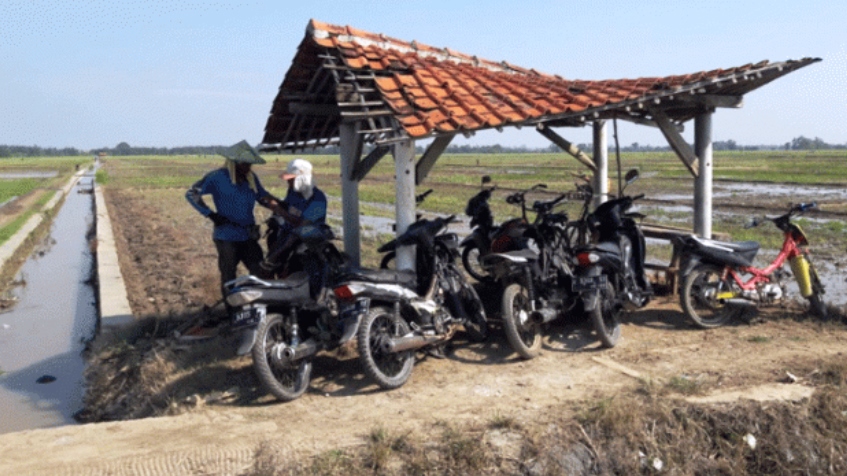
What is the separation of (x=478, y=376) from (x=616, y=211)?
235cm

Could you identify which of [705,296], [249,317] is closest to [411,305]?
[249,317]

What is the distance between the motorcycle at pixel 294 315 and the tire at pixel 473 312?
1158 millimetres

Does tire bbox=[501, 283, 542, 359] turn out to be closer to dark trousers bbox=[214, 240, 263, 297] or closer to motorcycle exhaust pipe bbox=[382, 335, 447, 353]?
motorcycle exhaust pipe bbox=[382, 335, 447, 353]

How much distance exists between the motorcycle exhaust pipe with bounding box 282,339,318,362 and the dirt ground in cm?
31

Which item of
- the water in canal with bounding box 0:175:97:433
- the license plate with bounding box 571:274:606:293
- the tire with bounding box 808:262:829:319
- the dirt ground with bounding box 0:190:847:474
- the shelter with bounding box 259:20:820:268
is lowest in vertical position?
the water in canal with bounding box 0:175:97:433

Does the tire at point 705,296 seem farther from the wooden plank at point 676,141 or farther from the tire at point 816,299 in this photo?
the wooden plank at point 676,141

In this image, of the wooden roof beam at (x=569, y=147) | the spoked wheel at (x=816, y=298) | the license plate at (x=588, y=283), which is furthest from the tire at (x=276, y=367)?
the spoked wheel at (x=816, y=298)

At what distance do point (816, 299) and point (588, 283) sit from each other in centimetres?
262

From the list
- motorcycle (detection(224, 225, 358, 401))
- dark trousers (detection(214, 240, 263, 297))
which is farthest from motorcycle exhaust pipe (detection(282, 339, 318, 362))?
dark trousers (detection(214, 240, 263, 297))

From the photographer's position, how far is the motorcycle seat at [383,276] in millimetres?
5762

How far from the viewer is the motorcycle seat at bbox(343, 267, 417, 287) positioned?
18.9ft

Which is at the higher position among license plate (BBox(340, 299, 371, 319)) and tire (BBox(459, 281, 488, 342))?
license plate (BBox(340, 299, 371, 319))

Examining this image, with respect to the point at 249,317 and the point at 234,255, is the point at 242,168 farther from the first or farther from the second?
the point at 249,317

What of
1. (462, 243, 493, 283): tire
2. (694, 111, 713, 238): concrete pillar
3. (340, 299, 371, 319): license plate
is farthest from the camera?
(462, 243, 493, 283): tire
